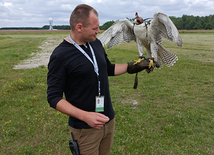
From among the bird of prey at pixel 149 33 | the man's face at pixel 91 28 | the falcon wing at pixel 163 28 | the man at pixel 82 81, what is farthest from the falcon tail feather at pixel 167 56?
the man's face at pixel 91 28

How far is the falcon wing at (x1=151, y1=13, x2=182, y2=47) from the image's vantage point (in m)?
2.72

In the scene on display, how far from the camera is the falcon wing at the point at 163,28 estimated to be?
272cm

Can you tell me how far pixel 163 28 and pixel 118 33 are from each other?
36.1 inches

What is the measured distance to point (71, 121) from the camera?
1822mm

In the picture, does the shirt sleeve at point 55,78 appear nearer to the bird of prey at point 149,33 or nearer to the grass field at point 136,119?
the bird of prey at point 149,33

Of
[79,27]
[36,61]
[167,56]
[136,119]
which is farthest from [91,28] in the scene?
[36,61]

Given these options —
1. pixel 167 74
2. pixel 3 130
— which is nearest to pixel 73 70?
pixel 3 130

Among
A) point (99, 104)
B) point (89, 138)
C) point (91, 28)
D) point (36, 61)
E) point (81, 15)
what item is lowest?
point (36, 61)

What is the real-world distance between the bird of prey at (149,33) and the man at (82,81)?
55.6 inches

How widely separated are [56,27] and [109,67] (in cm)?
10728

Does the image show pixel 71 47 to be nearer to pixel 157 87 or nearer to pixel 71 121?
pixel 71 121

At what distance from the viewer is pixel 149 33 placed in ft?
10.1

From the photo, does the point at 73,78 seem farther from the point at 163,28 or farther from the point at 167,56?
the point at 167,56

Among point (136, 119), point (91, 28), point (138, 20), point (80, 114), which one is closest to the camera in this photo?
point (80, 114)
